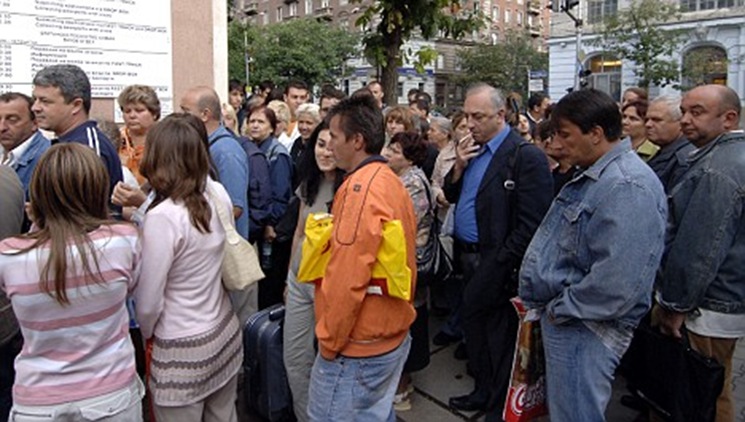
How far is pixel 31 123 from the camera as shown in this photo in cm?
346

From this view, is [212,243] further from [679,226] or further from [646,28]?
[646,28]

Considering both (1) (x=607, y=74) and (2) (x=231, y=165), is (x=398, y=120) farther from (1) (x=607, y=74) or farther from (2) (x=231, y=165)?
(1) (x=607, y=74)

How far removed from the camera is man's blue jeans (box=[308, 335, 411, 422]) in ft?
7.95

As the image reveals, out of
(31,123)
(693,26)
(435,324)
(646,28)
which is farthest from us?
(693,26)

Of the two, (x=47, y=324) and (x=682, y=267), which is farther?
(x=682, y=267)

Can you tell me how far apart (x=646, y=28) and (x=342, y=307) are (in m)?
31.6

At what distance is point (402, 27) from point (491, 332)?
5237mm

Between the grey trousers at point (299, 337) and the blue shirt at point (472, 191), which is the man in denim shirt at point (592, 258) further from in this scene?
the grey trousers at point (299, 337)

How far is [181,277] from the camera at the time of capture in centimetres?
250

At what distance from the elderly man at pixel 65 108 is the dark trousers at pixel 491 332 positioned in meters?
2.20

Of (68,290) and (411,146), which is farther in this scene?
(411,146)

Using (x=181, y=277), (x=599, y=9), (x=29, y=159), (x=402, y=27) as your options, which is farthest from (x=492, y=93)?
(x=599, y=9)

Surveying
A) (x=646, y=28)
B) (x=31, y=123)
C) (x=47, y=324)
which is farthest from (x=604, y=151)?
(x=646, y=28)

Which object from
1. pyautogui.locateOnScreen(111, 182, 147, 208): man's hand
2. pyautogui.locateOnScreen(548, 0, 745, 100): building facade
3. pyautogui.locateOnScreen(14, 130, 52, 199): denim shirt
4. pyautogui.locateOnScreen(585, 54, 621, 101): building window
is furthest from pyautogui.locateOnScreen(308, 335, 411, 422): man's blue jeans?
pyautogui.locateOnScreen(585, 54, 621, 101): building window
